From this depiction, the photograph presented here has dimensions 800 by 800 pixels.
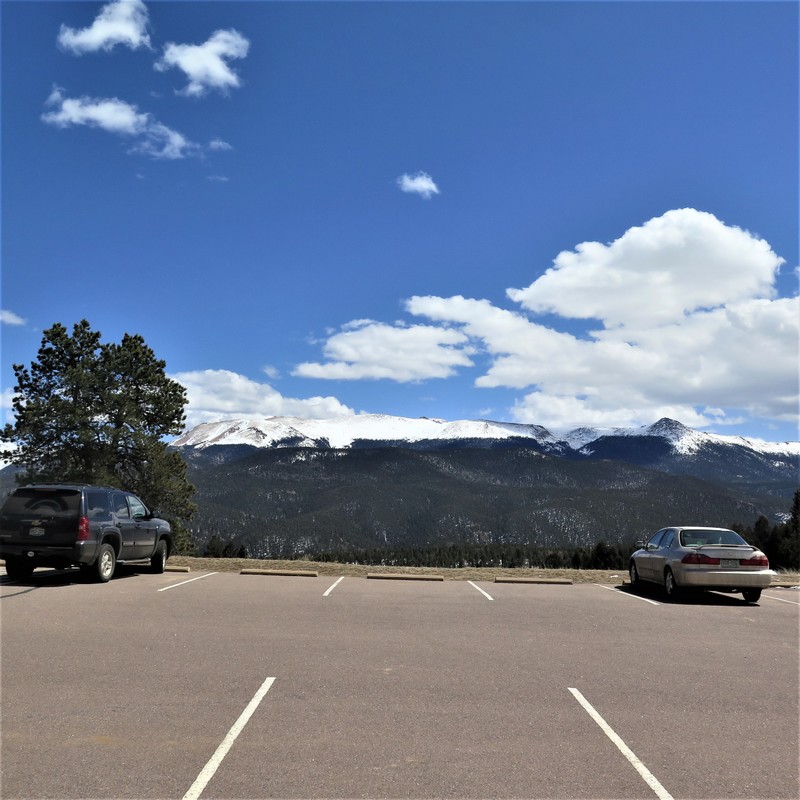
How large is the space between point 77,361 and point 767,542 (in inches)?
3635

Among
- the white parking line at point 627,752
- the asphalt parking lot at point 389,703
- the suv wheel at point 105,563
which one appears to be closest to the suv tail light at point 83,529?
the suv wheel at point 105,563

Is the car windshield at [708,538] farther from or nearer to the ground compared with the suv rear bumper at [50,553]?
farther from the ground

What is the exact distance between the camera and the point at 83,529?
14352mm

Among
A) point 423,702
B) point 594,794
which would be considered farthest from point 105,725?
point 594,794

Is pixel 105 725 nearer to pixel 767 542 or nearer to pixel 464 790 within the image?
pixel 464 790

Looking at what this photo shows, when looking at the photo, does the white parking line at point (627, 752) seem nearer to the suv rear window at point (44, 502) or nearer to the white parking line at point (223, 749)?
the white parking line at point (223, 749)

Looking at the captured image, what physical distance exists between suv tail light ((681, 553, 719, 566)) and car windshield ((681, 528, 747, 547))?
51cm

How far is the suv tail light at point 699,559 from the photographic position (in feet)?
47.8

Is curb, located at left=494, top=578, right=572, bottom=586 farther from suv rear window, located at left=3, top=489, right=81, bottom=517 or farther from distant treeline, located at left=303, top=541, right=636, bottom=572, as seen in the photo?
distant treeline, located at left=303, top=541, right=636, bottom=572

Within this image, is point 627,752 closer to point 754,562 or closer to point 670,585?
point 670,585

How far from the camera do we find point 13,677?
23.5 feet

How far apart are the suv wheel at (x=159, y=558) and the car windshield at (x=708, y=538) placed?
1284 cm

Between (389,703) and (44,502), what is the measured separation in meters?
11.0

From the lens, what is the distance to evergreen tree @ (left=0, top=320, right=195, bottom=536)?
34125 mm
